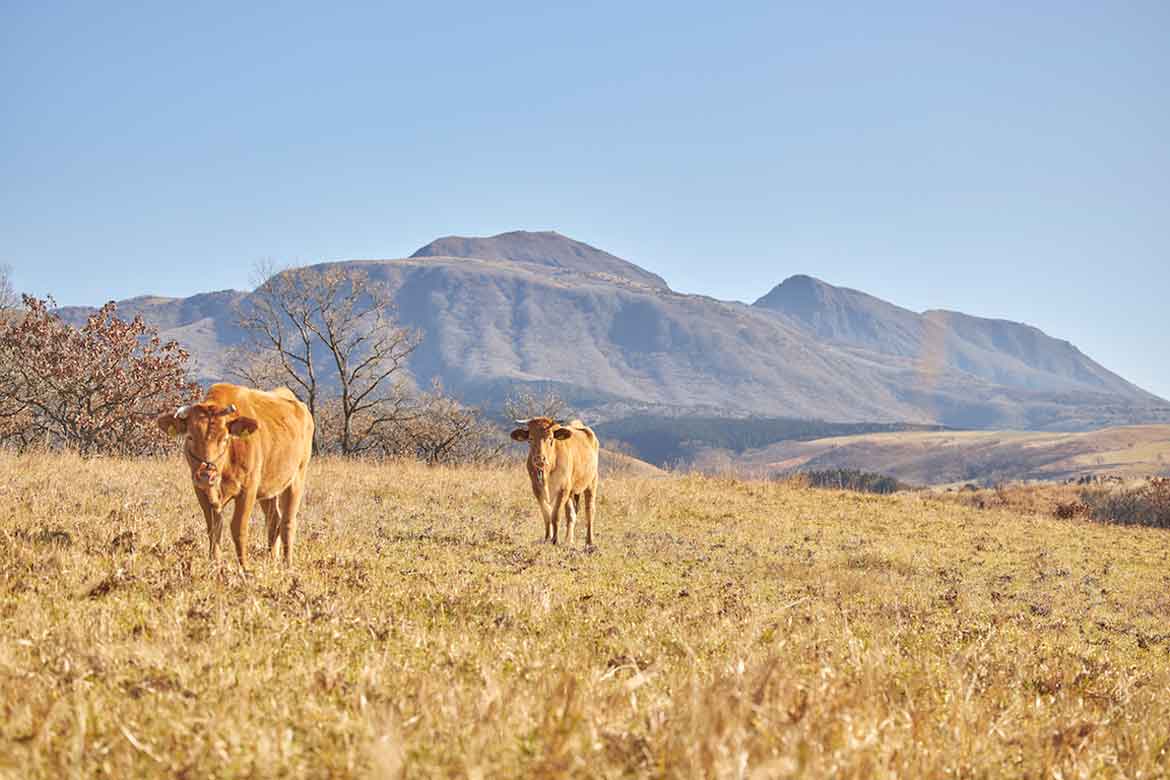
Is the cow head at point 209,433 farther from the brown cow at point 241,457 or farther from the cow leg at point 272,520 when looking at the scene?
the cow leg at point 272,520

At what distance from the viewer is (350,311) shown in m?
49.7

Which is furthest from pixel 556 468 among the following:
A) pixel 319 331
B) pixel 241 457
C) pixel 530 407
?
pixel 530 407

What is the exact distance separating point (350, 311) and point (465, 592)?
141 ft

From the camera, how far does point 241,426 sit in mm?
9312

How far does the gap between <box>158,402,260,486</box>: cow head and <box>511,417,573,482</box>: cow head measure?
721cm

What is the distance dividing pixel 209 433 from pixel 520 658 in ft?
16.6

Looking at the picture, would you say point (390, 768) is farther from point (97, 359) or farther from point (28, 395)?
point (28, 395)

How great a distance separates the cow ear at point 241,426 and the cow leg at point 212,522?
0.69 m

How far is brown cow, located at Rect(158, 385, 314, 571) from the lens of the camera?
9102mm

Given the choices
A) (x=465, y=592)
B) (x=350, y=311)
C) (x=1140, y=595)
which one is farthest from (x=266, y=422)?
(x=350, y=311)

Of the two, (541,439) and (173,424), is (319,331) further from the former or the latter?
(173,424)

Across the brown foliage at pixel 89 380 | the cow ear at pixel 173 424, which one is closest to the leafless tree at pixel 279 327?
the brown foliage at pixel 89 380

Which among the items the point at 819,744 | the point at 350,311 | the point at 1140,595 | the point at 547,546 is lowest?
the point at 1140,595

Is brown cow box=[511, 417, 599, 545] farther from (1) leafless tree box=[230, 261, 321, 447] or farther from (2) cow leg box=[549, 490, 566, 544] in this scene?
(1) leafless tree box=[230, 261, 321, 447]
